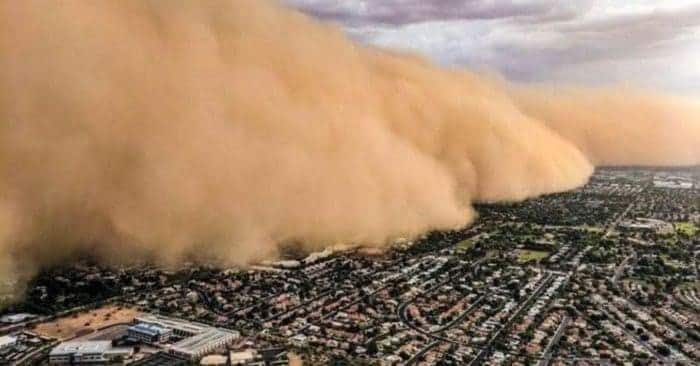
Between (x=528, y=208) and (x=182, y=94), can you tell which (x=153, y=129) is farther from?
(x=528, y=208)

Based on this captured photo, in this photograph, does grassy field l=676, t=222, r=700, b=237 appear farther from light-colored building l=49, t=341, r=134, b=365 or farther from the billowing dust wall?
light-colored building l=49, t=341, r=134, b=365

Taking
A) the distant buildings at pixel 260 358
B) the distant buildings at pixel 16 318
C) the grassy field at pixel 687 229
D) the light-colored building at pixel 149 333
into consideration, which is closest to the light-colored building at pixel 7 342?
the distant buildings at pixel 16 318

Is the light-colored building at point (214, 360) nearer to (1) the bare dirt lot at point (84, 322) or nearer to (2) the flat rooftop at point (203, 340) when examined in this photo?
(2) the flat rooftop at point (203, 340)

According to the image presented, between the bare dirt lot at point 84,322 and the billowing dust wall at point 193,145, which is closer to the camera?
the bare dirt lot at point 84,322

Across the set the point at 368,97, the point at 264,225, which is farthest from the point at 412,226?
the point at 368,97

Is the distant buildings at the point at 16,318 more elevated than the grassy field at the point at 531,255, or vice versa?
the distant buildings at the point at 16,318

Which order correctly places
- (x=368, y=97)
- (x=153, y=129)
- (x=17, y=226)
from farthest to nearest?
(x=368, y=97) < (x=153, y=129) < (x=17, y=226)

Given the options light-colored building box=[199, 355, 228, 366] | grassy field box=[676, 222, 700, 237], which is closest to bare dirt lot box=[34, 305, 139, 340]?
light-colored building box=[199, 355, 228, 366]
